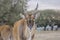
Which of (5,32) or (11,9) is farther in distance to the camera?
(11,9)

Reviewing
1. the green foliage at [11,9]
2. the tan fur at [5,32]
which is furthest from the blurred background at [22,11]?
the tan fur at [5,32]

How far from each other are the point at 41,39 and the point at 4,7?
272 centimetres

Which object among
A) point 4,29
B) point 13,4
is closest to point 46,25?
point 13,4

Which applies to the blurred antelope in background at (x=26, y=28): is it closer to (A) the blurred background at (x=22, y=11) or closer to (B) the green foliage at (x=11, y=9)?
(A) the blurred background at (x=22, y=11)

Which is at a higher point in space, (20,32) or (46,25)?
(20,32)

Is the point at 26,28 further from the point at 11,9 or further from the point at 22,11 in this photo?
the point at 11,9

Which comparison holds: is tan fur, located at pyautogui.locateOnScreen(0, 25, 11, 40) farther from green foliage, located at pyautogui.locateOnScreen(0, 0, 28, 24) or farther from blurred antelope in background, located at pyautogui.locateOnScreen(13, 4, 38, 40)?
green foliage, located at pyautogui.locateOnScreen(0, 0, 28, 24)

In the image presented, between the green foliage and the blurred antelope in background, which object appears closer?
the blurred antelope in background

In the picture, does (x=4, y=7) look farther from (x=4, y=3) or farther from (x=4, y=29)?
(x=4, y=29)

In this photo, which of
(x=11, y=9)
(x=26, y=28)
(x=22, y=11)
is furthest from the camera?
(x=11, y=9)

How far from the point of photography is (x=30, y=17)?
8.05 meters

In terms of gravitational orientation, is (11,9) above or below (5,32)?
below

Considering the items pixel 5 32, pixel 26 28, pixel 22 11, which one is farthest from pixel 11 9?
pixel 26 28

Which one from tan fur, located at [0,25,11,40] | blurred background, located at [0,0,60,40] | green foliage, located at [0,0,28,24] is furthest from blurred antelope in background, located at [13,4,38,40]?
green foliage, located at [0,0,28,24]
